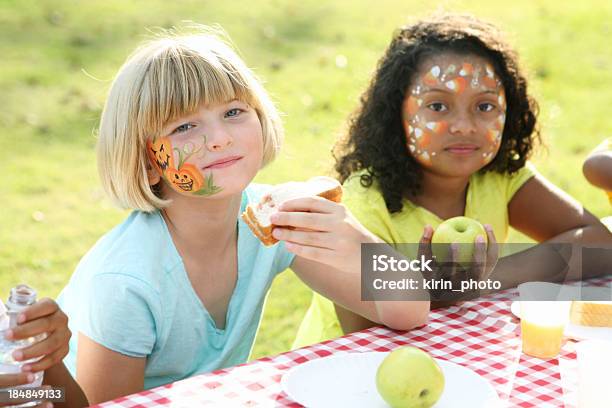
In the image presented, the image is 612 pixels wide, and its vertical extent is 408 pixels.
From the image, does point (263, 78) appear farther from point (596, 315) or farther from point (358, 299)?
point (596, 315)

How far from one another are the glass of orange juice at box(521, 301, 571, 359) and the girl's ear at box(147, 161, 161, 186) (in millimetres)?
1108

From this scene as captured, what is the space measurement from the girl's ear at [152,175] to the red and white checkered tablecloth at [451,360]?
68 cm

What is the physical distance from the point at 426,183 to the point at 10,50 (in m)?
6.38

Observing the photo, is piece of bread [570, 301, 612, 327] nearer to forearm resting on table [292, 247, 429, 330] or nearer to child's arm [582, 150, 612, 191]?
forearm resting on table [292, 247, 429, 330]

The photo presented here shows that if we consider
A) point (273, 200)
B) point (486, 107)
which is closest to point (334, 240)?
point (273, 200)

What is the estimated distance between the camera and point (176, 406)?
2055 millimetres

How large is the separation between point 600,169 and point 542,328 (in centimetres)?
112

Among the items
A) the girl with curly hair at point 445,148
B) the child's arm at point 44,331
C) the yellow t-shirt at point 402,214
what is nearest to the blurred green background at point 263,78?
the yellow t-shirt at point 402,214

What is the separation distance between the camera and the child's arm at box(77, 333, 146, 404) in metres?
2.44

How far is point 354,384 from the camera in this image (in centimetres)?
215

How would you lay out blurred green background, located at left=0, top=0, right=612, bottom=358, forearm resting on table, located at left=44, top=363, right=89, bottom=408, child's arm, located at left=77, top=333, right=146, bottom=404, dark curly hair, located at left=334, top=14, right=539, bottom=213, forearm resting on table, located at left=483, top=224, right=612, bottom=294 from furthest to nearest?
blurred green background, located at left=0, top=0, right=612, bottom=358 → dark curly hair, located at left=334, top=14, right=539, bottom=213 → forearm resting on table, located at left=483, top=224, right=612, bottom=294 → child's arm, located at left=77, top=333, right=146, bottom=404 → forearm resting on table, located at left=44, top=363, right=89, bottom=408

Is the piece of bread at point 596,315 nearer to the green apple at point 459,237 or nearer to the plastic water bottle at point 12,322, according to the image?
the green apple at point 459,237

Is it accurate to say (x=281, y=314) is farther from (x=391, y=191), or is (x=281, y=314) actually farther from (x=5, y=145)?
(x=5, y=145)

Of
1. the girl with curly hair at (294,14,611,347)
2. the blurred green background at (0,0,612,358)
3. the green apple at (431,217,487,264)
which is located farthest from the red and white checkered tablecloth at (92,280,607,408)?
the blurred green background at (0,0,612,358)
